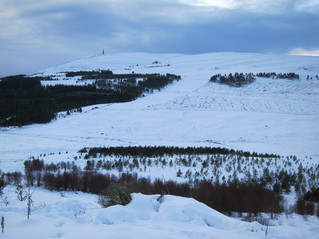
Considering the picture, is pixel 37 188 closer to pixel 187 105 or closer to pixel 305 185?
pixel 305 185

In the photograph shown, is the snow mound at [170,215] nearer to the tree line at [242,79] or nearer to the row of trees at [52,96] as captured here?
the row of trees at [52,96]

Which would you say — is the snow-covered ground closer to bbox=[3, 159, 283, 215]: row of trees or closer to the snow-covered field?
the snow-covered field

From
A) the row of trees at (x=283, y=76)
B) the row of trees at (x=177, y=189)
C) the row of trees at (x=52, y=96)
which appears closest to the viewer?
the row of trees at (x=177, y=189)

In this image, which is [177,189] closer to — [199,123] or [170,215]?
[170,215]

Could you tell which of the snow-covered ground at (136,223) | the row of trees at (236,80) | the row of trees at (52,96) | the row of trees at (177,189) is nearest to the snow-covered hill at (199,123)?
the row of trees at (236,80)

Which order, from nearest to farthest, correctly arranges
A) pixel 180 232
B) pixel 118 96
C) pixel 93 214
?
pixel 180 232
pixel 93 214
pixel 118 96

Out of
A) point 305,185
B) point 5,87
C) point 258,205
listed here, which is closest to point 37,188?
point 258,205

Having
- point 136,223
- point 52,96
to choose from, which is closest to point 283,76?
point 52,96

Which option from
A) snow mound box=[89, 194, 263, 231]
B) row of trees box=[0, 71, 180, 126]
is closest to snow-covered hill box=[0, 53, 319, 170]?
row of trees box=[0, 71, 180, 126]
